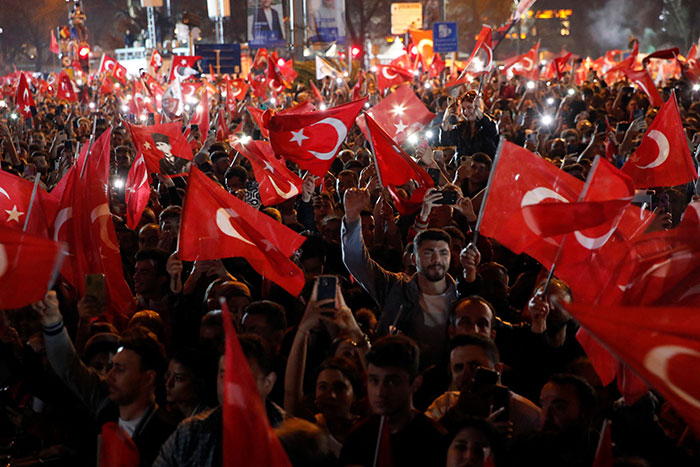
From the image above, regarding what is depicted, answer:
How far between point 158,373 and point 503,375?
1.84m

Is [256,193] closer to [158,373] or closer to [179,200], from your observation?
[179,200]

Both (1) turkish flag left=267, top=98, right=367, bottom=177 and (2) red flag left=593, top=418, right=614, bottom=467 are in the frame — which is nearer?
(2) red flag left=593, top=418, right=614, bottom=467

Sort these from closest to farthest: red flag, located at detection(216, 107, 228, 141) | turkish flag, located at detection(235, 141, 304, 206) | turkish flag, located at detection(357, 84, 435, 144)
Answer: turkish flag, located at detection(235, 141, 304, 206) < turkish flag, located at detection(357, 84, 435, 144) < red flag, located at detection(216, 107, 228, 141)

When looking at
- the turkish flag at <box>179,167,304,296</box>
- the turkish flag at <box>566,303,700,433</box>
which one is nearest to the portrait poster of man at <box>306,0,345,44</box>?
the turkish flag at <box>179,167,304,296</box>

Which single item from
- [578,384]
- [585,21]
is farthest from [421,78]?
[585,21]

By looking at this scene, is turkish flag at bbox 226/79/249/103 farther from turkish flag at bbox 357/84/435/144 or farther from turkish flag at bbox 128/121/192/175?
turkish flag at bbox 357/84/435/144

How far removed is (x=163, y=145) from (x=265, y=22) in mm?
33771

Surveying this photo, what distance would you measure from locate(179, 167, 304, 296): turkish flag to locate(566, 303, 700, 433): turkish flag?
2766mm

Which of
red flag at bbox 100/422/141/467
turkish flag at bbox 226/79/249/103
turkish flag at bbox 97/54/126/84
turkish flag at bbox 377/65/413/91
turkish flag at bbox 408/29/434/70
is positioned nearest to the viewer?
red flag at bbox 100/422/141/467

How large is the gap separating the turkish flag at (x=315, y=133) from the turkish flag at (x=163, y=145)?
1.95 meters

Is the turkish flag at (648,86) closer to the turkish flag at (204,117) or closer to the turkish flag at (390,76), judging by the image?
the turkish flag at (390,76)

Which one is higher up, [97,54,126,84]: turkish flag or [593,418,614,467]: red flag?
[593,418,614,467]: red flag

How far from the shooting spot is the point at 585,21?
69.1 m

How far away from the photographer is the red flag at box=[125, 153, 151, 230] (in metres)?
7.62
